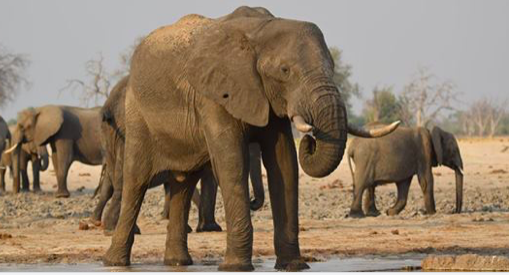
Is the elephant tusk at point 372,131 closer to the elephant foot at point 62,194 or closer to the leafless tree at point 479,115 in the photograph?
the elephant foot at point 62,194

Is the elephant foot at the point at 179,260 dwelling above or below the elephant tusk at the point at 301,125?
below

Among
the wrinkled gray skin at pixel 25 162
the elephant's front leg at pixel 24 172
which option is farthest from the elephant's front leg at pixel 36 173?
the elephant's front leg at pixel 24 172

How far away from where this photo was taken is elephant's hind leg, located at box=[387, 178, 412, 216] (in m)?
17.8

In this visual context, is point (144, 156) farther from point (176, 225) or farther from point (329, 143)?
point (329, 143)

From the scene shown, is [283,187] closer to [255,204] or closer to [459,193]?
[255,204]

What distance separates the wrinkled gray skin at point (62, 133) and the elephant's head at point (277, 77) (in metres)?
15.5

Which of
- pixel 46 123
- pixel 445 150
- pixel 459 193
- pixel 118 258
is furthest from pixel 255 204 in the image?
pixel 46 123

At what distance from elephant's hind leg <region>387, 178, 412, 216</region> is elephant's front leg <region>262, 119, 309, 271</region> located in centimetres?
805

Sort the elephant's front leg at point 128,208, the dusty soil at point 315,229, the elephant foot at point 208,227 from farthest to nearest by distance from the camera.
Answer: the elephant foot at point 208,227
the dusty soil at point 315,229
the elephant's front leg at point 128,208

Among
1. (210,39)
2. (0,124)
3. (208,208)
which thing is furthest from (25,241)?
(0,124)

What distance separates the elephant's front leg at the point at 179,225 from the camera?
10703 millimetres

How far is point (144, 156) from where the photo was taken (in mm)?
10461

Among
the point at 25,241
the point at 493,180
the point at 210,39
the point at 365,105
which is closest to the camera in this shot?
the point at 210,39

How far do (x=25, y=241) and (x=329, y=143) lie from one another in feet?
16.9
